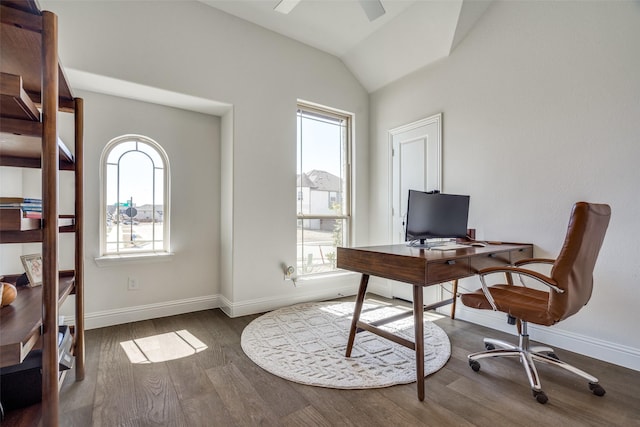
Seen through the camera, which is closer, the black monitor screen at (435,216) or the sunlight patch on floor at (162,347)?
the sunlight patch on floor at (162,347)

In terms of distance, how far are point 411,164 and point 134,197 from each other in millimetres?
3058

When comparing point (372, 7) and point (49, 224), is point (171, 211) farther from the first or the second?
point (372, 7)

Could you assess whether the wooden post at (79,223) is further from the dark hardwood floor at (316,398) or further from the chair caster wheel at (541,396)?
the chair caster wheel at (541,396)

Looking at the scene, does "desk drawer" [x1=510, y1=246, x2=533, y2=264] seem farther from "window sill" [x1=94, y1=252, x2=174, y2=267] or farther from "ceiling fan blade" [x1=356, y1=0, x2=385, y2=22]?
"window sill" [x1=94, y1=252, x2=174, y2=267]

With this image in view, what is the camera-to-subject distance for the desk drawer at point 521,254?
7.98 feet

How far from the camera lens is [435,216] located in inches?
Answer: 97.4

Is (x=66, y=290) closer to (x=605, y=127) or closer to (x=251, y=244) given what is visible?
(x=251, y=244)

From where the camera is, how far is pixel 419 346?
176 cm

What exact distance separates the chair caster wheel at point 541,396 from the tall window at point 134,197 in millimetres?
3314

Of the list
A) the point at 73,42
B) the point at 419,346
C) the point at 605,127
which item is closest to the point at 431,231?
the point at 419,346

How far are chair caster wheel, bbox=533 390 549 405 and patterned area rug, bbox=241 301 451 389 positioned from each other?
546 mm

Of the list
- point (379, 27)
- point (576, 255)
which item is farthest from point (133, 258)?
point (379, 27)

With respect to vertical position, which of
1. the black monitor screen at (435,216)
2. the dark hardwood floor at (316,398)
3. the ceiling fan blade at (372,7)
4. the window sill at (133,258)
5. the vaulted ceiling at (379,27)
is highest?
the vaulted ceiling at (379,27)

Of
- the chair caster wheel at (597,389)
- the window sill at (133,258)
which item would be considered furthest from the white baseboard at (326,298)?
the chair caster wheel at (597,389)
